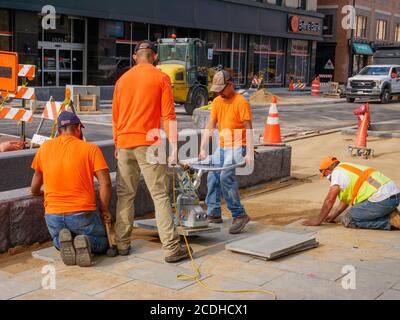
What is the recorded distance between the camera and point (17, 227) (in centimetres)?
584

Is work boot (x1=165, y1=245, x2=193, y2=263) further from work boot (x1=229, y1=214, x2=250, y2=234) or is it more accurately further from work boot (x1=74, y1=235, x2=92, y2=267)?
work boot (x1=229, y1=214, x2=250, y2=234)

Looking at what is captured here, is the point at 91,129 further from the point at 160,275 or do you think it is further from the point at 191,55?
the point at 160,275

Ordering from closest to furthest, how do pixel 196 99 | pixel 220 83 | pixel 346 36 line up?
pixel 220 83, pixel 196 99, pixel 346 36

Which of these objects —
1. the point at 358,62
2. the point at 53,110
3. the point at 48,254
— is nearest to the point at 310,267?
the point at 48,254

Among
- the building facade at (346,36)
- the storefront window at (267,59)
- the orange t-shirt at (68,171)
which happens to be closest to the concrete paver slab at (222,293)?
the orange t-shirt at (68,171)

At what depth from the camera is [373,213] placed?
671cm

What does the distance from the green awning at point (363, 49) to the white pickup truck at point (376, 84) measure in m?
21.4

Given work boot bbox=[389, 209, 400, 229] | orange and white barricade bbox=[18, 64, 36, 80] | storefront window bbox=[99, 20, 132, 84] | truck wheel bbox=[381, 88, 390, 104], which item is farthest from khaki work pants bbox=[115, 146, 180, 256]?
truck wheel bbox=[381, 88, 390, 104]

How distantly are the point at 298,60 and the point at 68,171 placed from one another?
138ft

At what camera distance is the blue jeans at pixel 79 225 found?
17.6 ft

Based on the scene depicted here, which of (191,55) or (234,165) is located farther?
(191,55)

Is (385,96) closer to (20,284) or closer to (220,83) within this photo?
(220,83)

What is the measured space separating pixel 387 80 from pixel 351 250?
84.7ft
